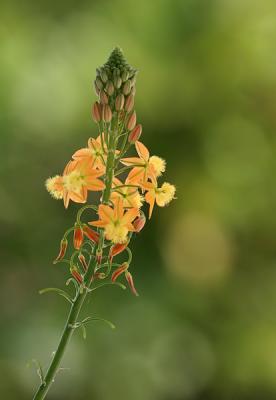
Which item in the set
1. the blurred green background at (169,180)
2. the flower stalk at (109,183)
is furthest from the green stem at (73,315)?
Result: the blurred green background at (169,180)

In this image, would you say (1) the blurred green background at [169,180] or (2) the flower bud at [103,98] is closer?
(2) the flower bud at [103,98]

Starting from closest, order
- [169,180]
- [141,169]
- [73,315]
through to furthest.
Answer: [73,315], [141,169], [169,180]

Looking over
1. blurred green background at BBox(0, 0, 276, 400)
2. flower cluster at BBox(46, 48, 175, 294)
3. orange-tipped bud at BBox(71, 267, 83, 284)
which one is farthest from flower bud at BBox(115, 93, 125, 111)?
blurred green background at BBox(0, 0, 276, 400)

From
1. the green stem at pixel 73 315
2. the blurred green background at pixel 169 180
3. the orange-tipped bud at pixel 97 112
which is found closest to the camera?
the green stem at pixel 73 315

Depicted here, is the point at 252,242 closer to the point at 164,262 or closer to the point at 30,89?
the point at 164,262

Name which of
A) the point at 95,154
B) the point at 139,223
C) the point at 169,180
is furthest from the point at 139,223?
the point at 169,180

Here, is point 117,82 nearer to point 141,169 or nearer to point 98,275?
point 141,169

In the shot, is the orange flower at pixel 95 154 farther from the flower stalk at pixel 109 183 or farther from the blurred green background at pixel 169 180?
the blurred green background at pixel 169 180
